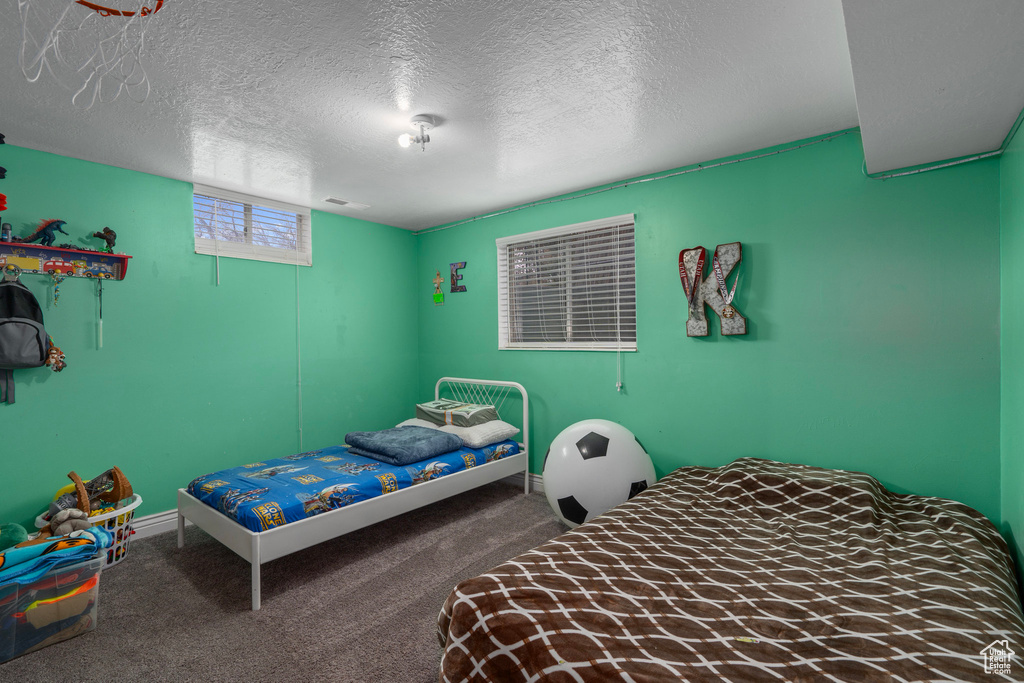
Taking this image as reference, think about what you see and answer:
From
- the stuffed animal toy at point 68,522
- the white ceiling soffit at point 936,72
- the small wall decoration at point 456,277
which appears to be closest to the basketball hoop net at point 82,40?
the stuffed animal toy at point 68,522

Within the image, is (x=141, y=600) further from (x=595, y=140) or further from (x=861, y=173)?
(x=861, y=173)

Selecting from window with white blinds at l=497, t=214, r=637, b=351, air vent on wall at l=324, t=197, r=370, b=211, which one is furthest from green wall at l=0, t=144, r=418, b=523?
window with white blinds at l=497, t=214, r=637, b=351

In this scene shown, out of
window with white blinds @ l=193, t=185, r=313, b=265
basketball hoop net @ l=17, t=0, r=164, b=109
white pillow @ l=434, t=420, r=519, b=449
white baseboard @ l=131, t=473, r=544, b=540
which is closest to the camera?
basketball hoop net @ l=17, t=0, r=164, b=109

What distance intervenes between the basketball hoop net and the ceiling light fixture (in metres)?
1.10

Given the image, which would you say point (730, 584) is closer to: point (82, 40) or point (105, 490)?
point (82, 40)

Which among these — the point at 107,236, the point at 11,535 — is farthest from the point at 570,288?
the point at 11,535

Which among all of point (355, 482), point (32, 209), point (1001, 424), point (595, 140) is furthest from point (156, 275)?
point (1001, 424)

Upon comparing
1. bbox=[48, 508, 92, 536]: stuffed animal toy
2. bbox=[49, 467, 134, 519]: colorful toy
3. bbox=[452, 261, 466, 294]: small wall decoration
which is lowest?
bbox=[48, 508, 92, 536]: stuffed animal toy

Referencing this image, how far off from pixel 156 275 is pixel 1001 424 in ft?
16.1

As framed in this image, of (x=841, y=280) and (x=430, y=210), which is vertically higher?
(x=430, y=210)

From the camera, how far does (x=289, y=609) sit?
220 cm

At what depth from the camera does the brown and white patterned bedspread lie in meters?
1.20

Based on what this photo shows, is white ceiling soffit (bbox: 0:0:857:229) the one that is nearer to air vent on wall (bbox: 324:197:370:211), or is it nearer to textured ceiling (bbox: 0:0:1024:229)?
textured ceiling (bbox: 0:0:1024:229)

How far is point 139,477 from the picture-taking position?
309cm
